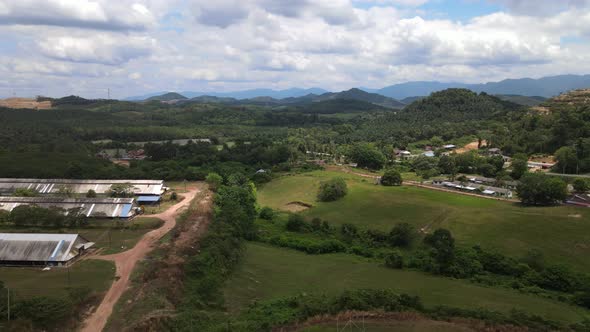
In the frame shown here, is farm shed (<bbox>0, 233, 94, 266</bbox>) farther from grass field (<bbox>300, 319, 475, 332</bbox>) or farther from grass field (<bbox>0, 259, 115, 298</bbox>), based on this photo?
grass field (<bbox>300, 319, 475, 332</bbox>)

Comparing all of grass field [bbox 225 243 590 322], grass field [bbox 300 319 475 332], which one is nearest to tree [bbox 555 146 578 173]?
grass field [bbox 225 243 590 322]

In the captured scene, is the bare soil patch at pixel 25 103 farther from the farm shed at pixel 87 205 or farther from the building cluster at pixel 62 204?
the farm shed at pixel 87 205

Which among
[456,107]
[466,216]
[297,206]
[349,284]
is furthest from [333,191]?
[456,107]

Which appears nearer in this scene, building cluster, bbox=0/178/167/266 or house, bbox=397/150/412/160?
building cluster, bbox=0/178/167/266

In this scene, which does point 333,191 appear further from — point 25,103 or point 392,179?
point 25,103

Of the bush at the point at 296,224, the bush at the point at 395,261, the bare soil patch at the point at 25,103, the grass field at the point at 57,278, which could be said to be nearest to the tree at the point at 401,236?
the bush at the point at 395,261
